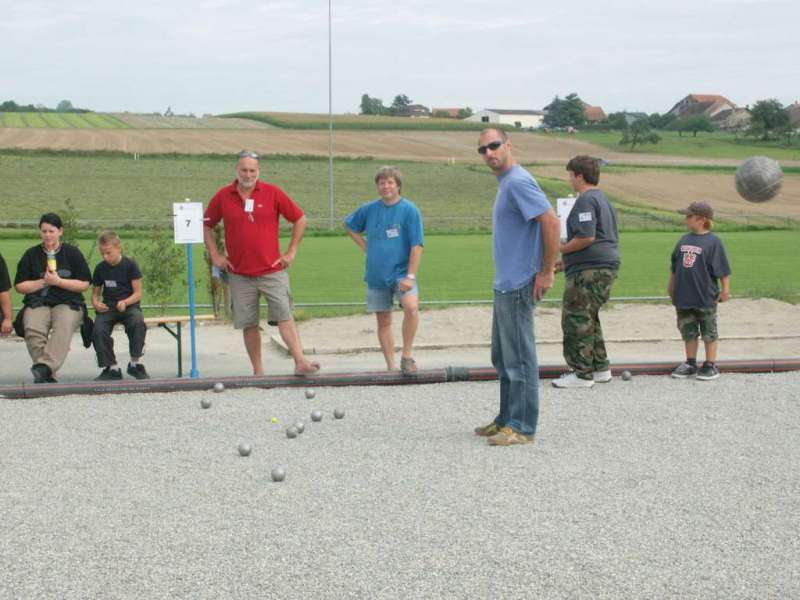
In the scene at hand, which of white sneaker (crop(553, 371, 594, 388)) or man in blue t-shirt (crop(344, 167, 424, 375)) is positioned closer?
white sneaker (crop(553, 371, 594, 388))

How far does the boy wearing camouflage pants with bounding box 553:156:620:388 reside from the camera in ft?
27.7

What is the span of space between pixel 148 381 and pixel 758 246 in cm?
A: 2465

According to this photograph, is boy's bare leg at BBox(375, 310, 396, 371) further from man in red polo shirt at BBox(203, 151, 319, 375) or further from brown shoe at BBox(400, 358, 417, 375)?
man in red polo shirt at BBox(203, 151, 319, 375)

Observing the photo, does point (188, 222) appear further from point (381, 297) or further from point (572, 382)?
point (572, 382)

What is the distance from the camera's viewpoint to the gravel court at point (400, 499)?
4562 mm

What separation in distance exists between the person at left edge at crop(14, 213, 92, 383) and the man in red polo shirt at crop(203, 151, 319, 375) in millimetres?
1269

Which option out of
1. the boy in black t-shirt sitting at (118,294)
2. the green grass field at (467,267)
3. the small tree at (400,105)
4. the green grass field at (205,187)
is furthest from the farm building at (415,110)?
the boy in black t-shirt sitting at (118,294)

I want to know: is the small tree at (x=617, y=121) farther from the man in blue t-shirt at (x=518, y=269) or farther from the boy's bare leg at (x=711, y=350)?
the man in blue t-shirt at (x=518, y=269)

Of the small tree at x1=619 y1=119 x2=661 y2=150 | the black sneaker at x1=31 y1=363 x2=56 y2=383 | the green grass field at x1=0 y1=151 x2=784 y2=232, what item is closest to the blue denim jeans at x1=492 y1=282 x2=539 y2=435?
the black sneaker at x1=31 y1=363 x2=56 y2=383

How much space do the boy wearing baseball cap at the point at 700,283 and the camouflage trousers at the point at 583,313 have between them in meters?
0.80

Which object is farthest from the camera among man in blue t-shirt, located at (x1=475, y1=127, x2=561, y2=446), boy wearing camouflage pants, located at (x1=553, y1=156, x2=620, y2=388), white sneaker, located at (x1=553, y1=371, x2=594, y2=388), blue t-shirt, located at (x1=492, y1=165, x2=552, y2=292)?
white sneaker, located at (x1=553, y1=371, x2=594, y2=388)

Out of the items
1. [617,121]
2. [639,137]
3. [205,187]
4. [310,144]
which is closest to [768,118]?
[639,137]

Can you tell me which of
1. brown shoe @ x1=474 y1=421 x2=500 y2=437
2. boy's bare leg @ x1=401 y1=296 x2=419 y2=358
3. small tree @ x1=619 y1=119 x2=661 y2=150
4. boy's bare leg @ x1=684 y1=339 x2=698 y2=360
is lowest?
brown shoe @ x1=474 y1=421 x2=500 y2=437

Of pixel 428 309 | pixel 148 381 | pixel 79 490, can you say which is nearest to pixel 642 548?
pixel 79 490
